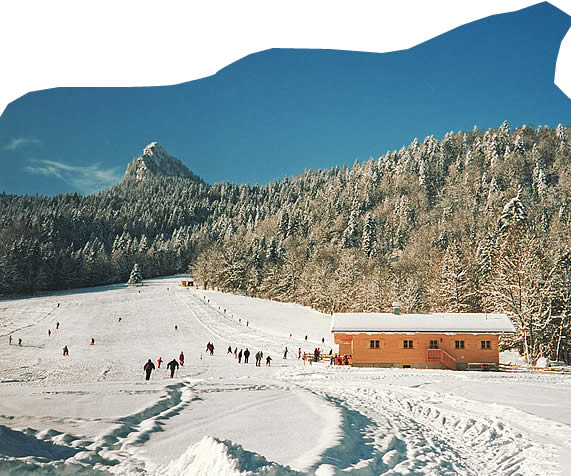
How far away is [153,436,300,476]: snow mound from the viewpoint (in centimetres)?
302

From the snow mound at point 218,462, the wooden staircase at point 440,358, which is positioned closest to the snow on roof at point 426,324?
the wooden staircase at point 440,358

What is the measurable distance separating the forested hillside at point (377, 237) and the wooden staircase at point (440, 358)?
290 inches

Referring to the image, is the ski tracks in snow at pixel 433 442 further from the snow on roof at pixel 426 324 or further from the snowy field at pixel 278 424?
the snow on roof at pixel 426 324

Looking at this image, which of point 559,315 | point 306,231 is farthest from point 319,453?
point 306,231

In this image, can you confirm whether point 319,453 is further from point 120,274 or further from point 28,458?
point 120,274

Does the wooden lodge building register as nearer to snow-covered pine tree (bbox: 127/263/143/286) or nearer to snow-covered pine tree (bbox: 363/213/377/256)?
snow-covered pine tree (bbox: 363/213/377/256)

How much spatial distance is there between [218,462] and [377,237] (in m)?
98.3

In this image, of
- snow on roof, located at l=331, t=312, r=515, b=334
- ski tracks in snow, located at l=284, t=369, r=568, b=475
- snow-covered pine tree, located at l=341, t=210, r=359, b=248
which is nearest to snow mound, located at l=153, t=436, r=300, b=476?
ski tracks in snow, located at l=284, t=369, r=568, b=475

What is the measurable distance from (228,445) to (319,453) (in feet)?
6.95

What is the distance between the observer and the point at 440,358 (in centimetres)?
2247

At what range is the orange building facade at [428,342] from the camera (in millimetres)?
22422

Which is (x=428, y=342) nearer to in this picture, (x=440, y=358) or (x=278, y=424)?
(x=440, y=358)

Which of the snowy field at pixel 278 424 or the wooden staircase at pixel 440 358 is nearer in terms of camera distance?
the snowy field at pixel 278 424

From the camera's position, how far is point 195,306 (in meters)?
55.8
